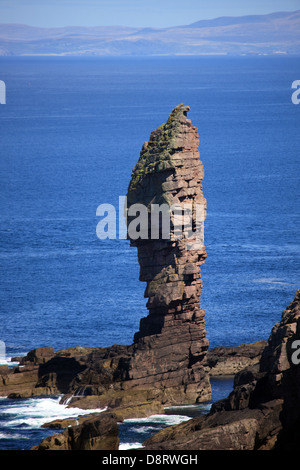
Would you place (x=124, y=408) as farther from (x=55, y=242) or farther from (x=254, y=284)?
(x=55, y=242)

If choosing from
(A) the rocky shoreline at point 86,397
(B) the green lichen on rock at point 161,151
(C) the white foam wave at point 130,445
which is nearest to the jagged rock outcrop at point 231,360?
(A) the rocky shoreline at point 86,397

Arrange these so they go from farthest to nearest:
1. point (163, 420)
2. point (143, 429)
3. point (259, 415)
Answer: point (163, 420) → point (143, 429) → point (259, 415)

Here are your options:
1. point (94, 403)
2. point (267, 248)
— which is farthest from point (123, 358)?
point (267, 248)

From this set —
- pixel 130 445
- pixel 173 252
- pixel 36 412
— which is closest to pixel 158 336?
pixel 173 252

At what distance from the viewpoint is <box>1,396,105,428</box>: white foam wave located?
71.3 metres

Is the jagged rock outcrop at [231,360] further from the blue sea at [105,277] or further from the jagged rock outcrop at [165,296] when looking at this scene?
the jagged rock outcrop at [165,296]

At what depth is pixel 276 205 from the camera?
174750 millimetres

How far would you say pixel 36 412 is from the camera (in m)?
73.7

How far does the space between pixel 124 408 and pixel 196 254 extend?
13.7 m

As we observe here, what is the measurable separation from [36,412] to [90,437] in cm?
1687

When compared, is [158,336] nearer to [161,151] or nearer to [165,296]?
[165,296]

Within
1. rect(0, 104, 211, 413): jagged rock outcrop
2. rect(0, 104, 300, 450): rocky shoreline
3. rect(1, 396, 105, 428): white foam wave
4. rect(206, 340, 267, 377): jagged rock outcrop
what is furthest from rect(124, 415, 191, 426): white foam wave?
rect(206, 340, 267, 377): jagged rock outcrop

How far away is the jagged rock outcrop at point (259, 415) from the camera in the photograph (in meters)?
56.7

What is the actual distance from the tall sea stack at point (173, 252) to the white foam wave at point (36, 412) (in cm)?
693
